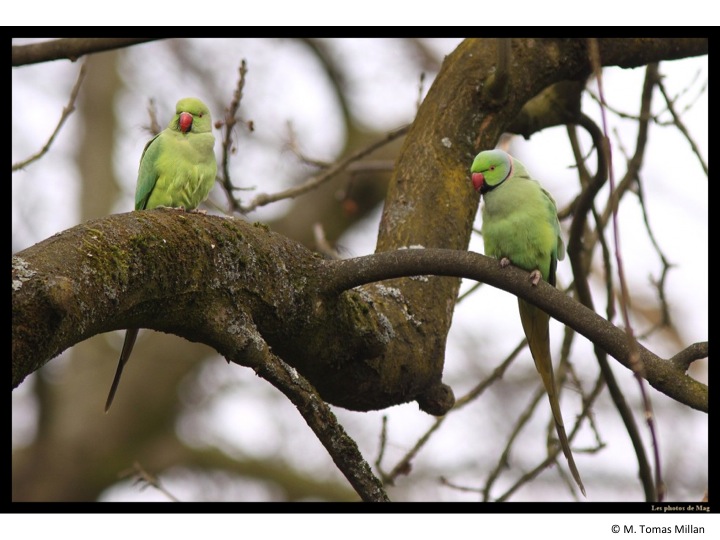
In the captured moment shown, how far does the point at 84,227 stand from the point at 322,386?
1.13 metres

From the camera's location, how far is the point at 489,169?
313cm

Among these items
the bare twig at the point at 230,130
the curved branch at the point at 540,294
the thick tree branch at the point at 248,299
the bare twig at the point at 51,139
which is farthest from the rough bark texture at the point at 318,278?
the bare twig at the point at 51,139

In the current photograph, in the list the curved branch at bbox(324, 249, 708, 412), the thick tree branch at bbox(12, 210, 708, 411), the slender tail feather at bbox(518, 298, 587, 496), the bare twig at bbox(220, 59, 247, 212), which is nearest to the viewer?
the thick tree branch at bbox(12, 210, 708, 411)

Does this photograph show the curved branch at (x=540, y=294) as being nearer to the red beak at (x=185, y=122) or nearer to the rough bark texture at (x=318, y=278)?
the rough bark texture at (x=318, y=278)

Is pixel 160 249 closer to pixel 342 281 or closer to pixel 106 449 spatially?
pixel 342 281

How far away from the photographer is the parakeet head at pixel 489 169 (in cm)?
310

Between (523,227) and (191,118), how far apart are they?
1.61 metres

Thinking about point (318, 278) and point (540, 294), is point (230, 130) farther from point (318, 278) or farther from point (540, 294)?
point (540, 294)

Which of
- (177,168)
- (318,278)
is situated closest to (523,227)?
(318,278)

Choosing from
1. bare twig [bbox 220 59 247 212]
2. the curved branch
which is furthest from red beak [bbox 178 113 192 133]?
the curved branch

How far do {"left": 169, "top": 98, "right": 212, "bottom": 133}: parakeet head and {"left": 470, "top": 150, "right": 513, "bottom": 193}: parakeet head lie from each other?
1311 millimetres

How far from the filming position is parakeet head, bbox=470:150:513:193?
122 inches

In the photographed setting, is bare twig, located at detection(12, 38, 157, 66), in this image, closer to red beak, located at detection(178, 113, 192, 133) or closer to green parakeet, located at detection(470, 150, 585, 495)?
red beak, located at detection(178, 113, 192, 133)
